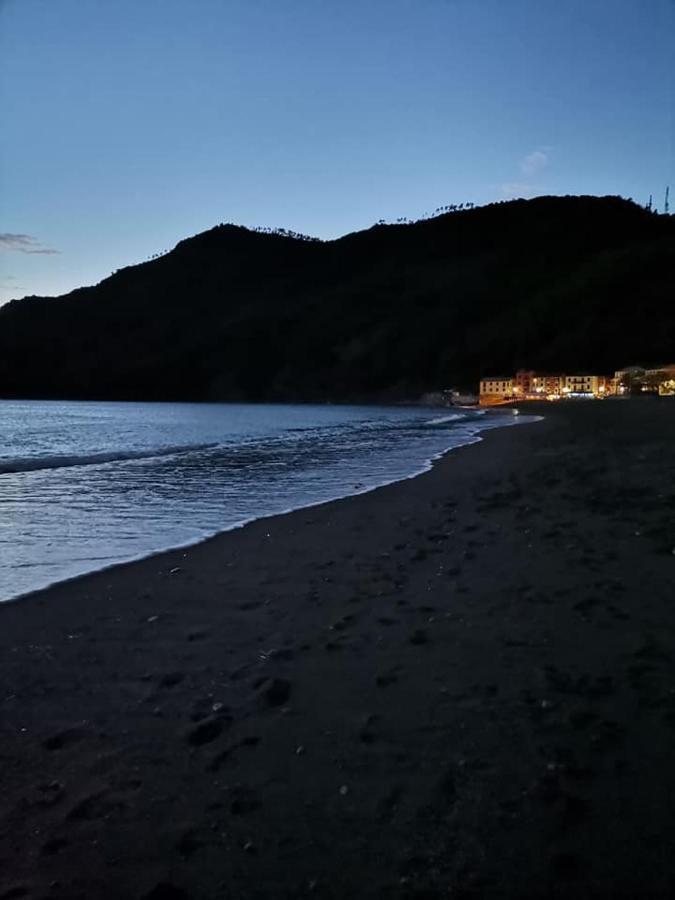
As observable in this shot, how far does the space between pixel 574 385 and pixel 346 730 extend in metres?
136

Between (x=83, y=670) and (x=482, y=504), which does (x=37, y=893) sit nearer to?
(x=83, y=670)

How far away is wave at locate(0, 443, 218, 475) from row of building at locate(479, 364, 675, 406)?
96712 millimetres

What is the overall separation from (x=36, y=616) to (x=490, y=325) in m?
177

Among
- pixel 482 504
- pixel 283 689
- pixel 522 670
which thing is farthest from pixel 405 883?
pixel 482 504

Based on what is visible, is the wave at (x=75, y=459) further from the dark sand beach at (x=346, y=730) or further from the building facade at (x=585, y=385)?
the building facade at (x=585, y=385)

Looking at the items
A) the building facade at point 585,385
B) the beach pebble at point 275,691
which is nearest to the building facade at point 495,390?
the building facade at point 585,385

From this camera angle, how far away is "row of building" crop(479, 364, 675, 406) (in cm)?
10885

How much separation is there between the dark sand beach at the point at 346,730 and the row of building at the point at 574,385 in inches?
4314

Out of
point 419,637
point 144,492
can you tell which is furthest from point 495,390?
point 419,637

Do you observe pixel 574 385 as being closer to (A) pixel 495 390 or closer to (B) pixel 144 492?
(A) pixel 495 390

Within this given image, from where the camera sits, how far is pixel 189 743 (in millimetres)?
3191

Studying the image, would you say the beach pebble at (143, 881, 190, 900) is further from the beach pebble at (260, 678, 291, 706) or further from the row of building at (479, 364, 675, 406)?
the row of building at (479, 364, 675, 406)

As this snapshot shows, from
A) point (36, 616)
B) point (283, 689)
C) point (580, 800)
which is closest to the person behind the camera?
point (580, 800)

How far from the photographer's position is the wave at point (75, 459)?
19.1 m
